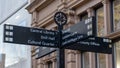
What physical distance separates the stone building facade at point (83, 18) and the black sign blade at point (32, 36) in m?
5.03

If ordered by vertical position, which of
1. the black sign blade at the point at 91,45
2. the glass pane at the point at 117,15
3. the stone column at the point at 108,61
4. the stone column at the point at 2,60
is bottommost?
the stone column at the point at 2,60

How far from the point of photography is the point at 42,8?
19.8 m

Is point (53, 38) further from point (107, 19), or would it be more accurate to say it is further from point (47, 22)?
point (47, 22)

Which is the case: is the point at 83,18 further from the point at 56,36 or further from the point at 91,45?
the point at 56,36

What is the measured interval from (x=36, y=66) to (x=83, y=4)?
549 cm

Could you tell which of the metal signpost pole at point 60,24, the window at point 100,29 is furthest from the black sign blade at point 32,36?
the window at point 100,29

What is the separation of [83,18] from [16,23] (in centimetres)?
925

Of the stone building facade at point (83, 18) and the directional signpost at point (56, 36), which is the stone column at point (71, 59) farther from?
the directional signpost at point (56, 36)

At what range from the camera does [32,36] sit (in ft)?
28.1

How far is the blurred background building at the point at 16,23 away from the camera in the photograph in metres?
21.9

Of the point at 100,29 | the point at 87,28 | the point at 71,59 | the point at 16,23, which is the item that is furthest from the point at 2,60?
the point at 87,28

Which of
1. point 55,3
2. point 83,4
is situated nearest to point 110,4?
point 83,4

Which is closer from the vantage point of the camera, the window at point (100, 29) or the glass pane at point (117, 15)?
the glass pane at point (117, 15)

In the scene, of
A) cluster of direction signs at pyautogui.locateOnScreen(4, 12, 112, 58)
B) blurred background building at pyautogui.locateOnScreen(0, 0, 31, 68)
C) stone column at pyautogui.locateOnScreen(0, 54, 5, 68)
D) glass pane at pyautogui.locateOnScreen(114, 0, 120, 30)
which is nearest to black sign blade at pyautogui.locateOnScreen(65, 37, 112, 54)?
cluster of direction signs at pyautogui.locateOnScreen(4, 12, 112, 58)
